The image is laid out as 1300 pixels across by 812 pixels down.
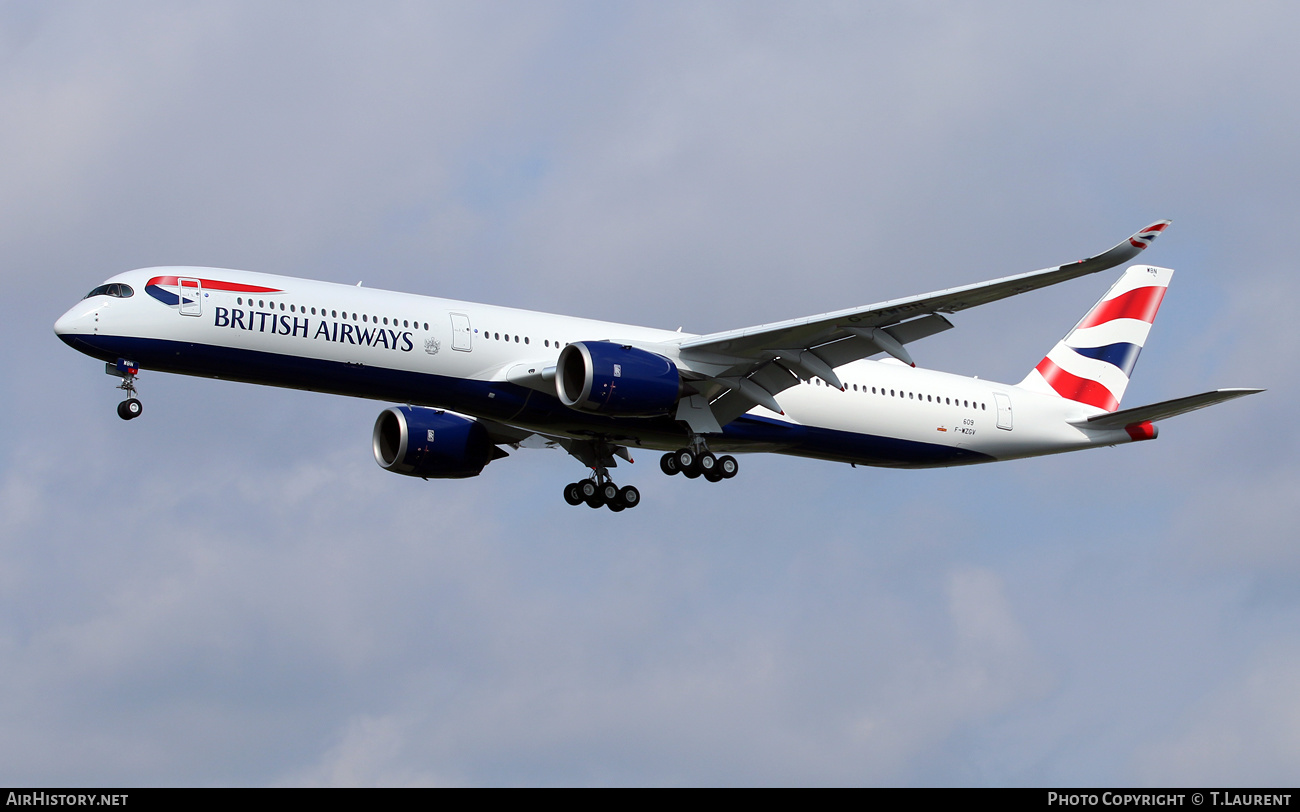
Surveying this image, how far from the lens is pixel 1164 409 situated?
139 feet

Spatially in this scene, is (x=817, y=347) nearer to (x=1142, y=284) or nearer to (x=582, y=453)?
(x=582, y=453)

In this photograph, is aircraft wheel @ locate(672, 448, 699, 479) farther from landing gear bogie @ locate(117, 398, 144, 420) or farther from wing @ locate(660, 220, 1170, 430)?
landing gear bogie @ locate(117, 398, 144, 420)

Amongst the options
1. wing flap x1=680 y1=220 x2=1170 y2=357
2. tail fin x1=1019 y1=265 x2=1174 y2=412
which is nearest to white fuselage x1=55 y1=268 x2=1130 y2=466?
wing flap x1=680 y1=220 x2=1170 y2=357

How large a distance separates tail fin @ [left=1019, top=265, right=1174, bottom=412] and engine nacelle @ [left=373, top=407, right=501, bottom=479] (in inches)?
631

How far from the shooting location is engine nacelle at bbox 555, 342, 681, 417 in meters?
37.5

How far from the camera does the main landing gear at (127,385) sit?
36.3 metres

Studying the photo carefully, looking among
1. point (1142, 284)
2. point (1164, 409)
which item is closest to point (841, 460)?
point (1164, 409)

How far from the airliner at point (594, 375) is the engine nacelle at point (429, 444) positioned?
5cm

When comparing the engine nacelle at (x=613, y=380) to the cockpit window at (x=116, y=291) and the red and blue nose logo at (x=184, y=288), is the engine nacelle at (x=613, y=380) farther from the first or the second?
the cockpit window at (x=116, y=291)

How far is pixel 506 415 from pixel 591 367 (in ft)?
9.42

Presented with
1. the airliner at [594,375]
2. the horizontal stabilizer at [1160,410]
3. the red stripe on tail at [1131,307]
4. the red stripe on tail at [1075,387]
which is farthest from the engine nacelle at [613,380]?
the red stripe on tail at [1131,307]

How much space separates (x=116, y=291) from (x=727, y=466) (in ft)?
49.9

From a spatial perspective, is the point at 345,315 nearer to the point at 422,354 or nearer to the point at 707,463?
the point at 422,354
